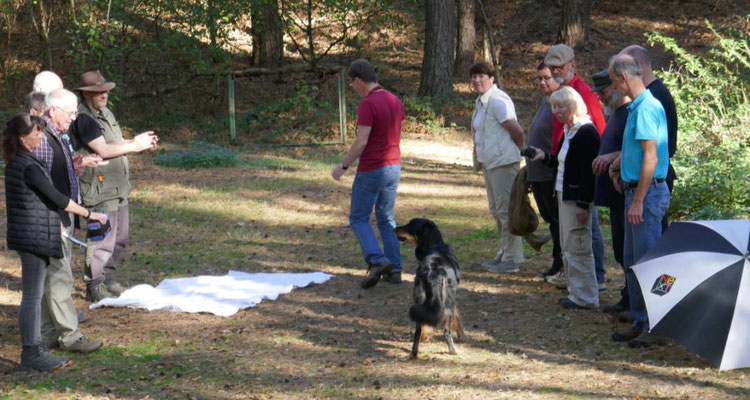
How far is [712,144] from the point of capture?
991 centimetres

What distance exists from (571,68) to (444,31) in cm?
1249

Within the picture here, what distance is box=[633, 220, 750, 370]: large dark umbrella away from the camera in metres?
4.38

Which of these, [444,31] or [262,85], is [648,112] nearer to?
[444,31]

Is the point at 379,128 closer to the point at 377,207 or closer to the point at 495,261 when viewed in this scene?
the point at 377,207

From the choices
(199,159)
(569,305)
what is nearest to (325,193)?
(199,159)

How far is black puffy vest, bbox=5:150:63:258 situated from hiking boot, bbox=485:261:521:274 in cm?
439

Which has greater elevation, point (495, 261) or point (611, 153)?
point (611, 153)

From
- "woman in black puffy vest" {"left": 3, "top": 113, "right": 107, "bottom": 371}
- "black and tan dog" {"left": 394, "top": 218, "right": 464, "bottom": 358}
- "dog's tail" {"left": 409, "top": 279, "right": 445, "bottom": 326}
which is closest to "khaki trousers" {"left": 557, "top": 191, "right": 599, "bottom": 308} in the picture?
"black and tan dog" {"left": 394, "top": 218, "right": 464, "bottom": 358}

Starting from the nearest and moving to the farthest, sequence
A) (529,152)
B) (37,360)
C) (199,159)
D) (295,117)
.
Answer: (37,360), (529,152), (199,159), (295,117)

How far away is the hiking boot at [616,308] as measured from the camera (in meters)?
6.01

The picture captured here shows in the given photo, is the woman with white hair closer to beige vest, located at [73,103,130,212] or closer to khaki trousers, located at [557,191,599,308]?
khaki trousers, located at [557,191,599,308]

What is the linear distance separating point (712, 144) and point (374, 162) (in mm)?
5560

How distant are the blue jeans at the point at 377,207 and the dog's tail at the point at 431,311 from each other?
6.29 feet

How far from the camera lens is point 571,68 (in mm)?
6523
